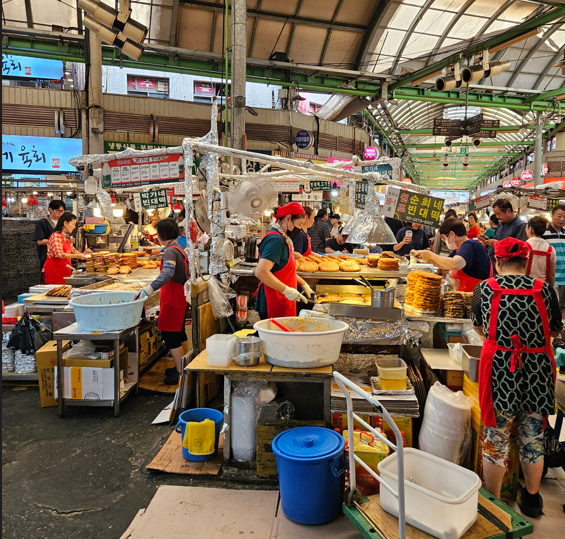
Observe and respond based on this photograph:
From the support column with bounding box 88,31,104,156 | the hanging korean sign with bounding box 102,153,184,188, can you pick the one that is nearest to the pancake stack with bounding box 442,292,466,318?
the hanging korean sign with bounding box 102,153,184,188

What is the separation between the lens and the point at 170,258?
205 inches

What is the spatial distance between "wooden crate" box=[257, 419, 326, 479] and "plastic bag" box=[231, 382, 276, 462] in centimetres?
15

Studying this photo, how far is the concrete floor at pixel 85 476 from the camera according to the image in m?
3.21

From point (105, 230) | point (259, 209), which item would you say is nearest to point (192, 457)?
point (259, 209)

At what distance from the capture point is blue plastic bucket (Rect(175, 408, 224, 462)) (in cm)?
388

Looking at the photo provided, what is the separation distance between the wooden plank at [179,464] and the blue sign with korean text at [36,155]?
10500 millimetres

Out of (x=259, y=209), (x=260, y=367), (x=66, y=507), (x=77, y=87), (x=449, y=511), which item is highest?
(x=77, y=87)

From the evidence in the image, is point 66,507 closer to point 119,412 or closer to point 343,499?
point 119,412

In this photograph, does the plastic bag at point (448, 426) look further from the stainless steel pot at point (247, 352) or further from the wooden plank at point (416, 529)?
the stainless steel pot at point (247, 352)

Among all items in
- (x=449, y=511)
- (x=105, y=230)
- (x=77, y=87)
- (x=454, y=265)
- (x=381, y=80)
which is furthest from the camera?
(x=77, y=87)

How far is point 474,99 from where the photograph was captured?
52.0 feet

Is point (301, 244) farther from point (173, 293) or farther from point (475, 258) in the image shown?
point (475, 258)

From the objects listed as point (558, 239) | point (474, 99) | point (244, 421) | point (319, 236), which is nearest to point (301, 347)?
point (244, 421)

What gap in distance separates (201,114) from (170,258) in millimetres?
10396
